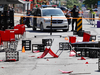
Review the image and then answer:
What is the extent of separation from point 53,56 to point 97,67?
2.46m

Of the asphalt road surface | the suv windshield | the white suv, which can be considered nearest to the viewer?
the asphalt road surface

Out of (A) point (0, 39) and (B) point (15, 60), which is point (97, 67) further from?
(A) point (0, 39)

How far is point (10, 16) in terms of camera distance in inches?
832

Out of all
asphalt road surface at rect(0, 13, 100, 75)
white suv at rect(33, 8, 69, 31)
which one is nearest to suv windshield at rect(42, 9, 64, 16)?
white suv at rect(33, 8, 69, 31)

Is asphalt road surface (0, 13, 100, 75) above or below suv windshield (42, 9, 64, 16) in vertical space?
below

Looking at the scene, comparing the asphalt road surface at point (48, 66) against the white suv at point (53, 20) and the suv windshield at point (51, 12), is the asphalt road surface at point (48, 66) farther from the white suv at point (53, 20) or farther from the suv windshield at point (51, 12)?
the suv windshield at point (51, 12)

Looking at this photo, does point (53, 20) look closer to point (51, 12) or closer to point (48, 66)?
point (51, 12)

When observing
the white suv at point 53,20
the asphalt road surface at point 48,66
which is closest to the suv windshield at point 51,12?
the white suv at point 53,20

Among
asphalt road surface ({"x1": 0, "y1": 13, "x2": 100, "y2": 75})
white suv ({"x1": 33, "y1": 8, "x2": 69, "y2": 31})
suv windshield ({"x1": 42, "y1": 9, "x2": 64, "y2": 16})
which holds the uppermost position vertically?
suv windshield ({"x1": 42, "y1": 9, "x2": 64, "y2": 16})

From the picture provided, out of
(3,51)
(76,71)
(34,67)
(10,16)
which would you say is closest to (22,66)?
(34,67)

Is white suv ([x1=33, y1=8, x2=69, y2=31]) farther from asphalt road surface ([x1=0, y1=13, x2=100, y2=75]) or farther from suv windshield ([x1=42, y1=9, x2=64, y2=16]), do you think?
asphalt road surface ([x1=0, y1=13, x2=100, y2=75])

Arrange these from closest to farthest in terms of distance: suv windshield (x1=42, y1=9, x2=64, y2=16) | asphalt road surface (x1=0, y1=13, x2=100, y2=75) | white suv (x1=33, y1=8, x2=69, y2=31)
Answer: asphalt road surface (x1=0, y1=13, x2=100, y2=75) < white suv (x1=33, y1=8, x2=69, y2=31) < suv windshield (x1=42, y1=9, x2=64, y2=16)

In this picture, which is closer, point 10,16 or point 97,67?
point 97,67

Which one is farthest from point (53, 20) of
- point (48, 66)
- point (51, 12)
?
point (48, 66)
